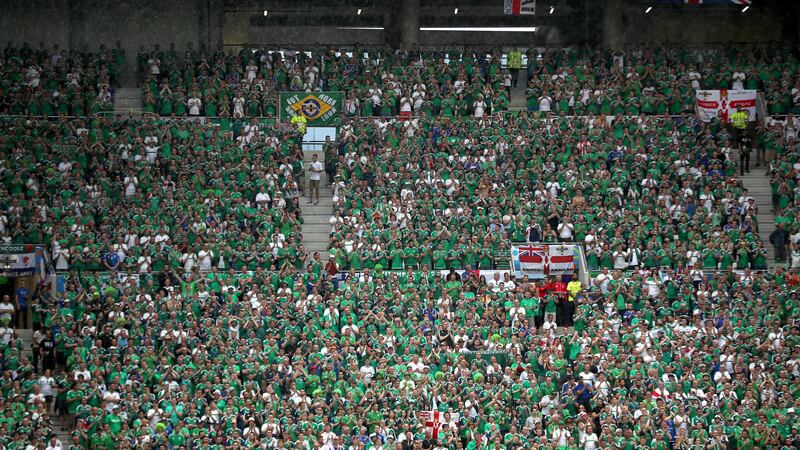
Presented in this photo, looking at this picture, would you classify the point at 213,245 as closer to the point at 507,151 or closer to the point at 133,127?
the point at 133,127

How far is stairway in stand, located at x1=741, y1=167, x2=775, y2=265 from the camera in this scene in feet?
126

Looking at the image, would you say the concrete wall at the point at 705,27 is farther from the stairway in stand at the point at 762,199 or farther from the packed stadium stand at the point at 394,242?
the stairway in stand at the point at 762,199

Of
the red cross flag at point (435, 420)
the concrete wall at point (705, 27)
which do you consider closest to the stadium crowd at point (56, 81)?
the red cross flag at point (435, 420)

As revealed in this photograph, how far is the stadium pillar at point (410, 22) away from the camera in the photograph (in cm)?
4666

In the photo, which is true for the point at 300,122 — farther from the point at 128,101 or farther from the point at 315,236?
the point at 128,101

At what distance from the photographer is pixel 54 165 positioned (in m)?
37.8

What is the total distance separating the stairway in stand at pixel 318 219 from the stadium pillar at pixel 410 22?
308 inches

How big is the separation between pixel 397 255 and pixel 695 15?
17.4 metres

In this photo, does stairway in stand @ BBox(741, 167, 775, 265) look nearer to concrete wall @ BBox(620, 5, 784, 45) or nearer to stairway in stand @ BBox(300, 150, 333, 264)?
concrete wall @ BBox(620, 5, 784, 45)

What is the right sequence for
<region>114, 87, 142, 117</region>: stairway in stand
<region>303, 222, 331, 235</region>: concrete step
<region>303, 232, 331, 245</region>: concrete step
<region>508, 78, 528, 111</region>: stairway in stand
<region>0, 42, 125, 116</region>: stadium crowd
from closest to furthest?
<region>303, 232, 331, 245</region>: concrete step → <region>303, 222, 331, 235</region>: concrete step → <region>0, 42, 125, 116</region>: stadium crowd → <region>114, 87, 142, 117</region>: stairway in stand → <region>508, 78, 528, 111</region>: stairway in stand

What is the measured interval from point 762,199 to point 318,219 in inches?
445

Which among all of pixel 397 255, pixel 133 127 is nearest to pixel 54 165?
pixel 133 127

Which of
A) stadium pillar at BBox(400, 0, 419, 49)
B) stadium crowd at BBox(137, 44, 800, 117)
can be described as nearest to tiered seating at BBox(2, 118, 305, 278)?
stadium crowd at BBox(137, 44, 800, 117)

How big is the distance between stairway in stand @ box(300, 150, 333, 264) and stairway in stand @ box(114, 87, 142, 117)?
5145 mm
